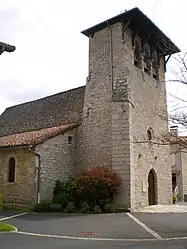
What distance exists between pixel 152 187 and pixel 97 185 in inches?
204

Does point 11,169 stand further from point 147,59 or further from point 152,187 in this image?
point 147,59

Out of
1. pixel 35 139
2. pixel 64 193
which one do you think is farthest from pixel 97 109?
pixel 64 193

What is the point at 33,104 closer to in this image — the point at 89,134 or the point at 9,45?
the point at 89,134

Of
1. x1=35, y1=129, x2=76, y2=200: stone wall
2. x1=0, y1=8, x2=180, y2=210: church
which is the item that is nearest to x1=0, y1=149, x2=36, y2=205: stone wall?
x1=0, y1=8, x2=180, y2=210: church

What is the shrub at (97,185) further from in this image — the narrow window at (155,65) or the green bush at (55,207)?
the narrow window at (155,65)

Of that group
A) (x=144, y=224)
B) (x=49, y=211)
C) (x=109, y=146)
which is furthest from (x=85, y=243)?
(x=109, y=146)

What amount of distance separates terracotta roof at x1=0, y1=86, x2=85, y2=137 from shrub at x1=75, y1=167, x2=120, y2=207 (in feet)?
14.9

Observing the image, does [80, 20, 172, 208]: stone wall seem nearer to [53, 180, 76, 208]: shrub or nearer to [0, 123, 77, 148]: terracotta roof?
[0, 123, 77, 148]: terracotta roof

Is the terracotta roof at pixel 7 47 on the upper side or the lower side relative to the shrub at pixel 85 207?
upper

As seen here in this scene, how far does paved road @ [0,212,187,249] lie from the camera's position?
7527 mm

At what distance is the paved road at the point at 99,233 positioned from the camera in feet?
24.7

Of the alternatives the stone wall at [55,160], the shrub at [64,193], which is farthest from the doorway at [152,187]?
the shrub at [64,193]

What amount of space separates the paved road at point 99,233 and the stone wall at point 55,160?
3.72 metres

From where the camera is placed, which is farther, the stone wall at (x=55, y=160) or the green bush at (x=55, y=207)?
the stone wall at (x=55, y=160)
